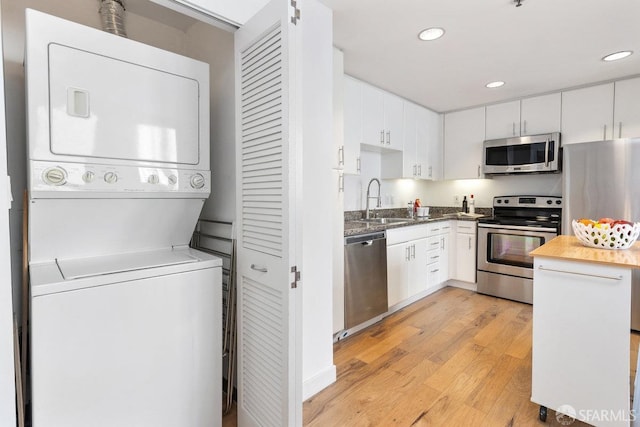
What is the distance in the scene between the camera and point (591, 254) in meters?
1.53

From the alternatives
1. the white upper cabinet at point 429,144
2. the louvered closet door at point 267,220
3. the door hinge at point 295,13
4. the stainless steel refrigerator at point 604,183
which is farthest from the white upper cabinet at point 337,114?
the stainless steel refrigerator at point 604,183

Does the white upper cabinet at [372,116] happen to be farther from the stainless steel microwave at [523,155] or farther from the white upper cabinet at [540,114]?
the white upper cabinet at [540,114]

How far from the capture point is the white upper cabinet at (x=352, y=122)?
281 cm

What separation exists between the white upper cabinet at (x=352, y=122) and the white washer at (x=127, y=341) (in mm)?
1677

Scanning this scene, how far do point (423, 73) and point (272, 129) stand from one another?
2.19 metres

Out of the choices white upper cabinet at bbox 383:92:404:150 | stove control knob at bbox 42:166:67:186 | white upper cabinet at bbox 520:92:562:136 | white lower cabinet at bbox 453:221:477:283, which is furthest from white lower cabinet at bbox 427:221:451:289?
stove control knob at bbox 42:166:67:186

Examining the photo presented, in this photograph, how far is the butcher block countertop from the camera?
54.1 inches

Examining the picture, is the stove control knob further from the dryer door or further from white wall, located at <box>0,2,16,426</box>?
white wall, located at <box>0,2,16,426</box>

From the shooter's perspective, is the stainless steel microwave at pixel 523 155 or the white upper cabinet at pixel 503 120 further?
the white upper cabinet at pixel 503 120

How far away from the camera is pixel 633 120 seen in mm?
2979

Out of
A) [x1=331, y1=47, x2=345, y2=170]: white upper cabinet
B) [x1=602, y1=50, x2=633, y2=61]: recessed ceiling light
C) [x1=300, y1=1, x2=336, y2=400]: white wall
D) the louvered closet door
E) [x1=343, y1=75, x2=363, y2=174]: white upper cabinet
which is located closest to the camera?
the louvered closet door

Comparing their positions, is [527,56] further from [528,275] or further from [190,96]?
[190,96]

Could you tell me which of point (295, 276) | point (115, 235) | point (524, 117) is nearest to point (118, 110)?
point (115, 235)

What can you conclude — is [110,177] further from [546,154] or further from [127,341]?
[546,154]
